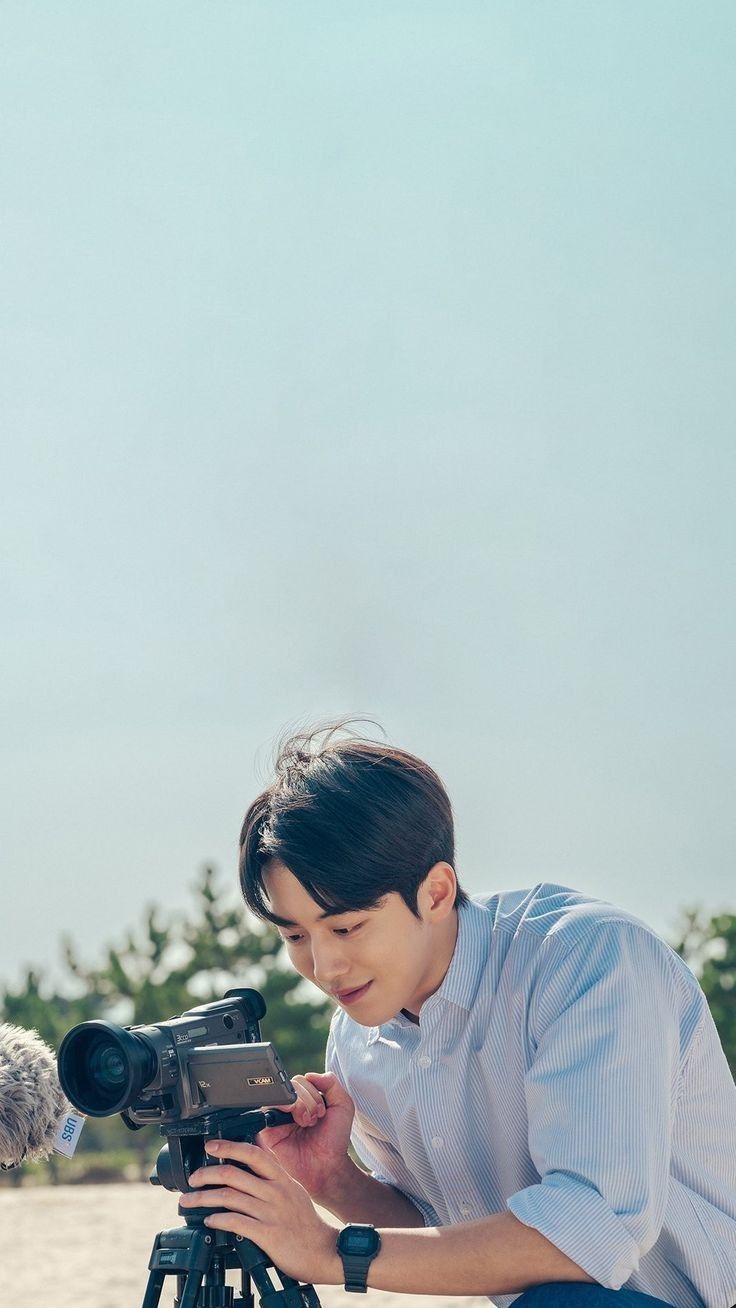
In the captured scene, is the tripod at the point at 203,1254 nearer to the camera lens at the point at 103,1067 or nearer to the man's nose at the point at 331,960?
the camera lens at the point at 103,1067

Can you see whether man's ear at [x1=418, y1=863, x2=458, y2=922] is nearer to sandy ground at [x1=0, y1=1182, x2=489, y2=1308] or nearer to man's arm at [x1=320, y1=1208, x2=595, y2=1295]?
man's arm at [x1=320, y1=1208, x2=595, y2=1295]

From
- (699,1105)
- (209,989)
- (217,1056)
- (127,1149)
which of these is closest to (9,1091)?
(217,1056)

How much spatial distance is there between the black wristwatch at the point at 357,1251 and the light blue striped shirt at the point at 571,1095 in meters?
0.25

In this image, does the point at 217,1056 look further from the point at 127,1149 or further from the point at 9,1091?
the point at 127,1149

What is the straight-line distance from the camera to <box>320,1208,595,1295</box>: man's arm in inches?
99.0

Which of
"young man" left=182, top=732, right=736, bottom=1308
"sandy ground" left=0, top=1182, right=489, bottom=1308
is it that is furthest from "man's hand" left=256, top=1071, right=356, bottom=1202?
"sandy ground" left=0, top=1182, right=489, bottom=1308

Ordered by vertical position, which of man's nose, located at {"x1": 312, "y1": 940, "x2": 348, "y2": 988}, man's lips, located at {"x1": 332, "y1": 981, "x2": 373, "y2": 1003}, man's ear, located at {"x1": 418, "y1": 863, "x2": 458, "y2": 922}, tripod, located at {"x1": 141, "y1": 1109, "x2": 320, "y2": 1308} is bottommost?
tripod, located at {"x1": 141, "y1": 1109, "x2": 320, "y2": 1308}

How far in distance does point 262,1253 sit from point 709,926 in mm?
Result: 13216

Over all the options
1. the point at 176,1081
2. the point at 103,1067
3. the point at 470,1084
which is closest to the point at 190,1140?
the point at 176,1081

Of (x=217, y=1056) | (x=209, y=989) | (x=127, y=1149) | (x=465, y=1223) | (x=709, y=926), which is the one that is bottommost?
(x=127, y=1149)

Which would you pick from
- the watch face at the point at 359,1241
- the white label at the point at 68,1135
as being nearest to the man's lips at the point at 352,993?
the watch face at the point at 359,1241

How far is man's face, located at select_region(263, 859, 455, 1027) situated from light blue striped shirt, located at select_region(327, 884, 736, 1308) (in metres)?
0.13

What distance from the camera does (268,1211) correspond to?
2617 millimetres

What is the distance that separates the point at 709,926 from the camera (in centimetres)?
1517
